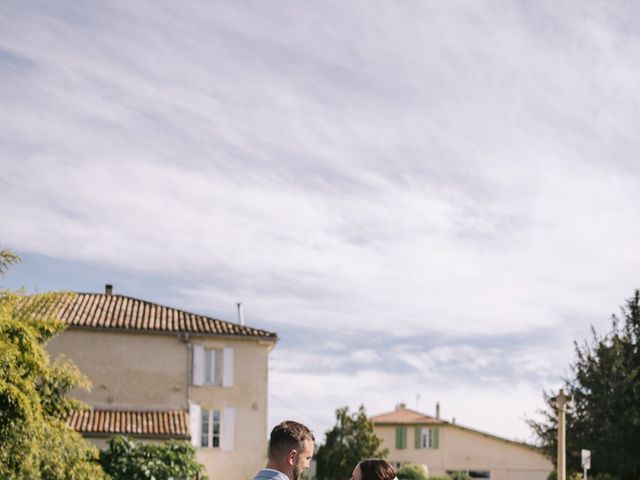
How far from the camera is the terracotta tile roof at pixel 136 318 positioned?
123 ft

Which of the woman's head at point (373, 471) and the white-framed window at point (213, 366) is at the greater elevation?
the white-framed window at point (213, 366)

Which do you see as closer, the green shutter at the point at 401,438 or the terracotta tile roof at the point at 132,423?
the terracotta tile roof at the point at 132,423

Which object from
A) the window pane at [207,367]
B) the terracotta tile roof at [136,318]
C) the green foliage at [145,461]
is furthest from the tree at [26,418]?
the window pane at [207,367]

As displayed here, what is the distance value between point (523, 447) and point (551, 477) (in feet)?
68.7

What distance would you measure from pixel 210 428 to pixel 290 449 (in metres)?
33.6

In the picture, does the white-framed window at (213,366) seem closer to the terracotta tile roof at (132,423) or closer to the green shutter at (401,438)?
the terracotta tile roof at (132,423)

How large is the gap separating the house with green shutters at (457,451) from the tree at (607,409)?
19.7 metres

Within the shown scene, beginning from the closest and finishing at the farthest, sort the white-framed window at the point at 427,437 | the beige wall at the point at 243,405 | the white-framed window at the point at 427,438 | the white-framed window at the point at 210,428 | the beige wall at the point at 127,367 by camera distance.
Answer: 1. the beige wall at the point at 127,367
2. the beige wall at the point at 243,405
3. the white-framed window at the point at 210,428
4. the white-framed window at the point at 427,437
5. the white-framed window at the point at 427,438

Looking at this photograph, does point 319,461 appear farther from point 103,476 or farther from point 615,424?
point 103,476

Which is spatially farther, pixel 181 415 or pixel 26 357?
pixel 181 415

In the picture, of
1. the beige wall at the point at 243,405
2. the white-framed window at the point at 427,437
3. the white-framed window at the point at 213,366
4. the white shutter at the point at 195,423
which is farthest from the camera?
the white-framed window at the point at 427,437

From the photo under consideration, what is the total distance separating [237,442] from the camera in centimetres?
3769

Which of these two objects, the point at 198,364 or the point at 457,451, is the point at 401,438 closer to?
the point at 457,451

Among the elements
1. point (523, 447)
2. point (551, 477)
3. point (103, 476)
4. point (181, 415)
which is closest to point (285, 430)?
point (103, 476)
